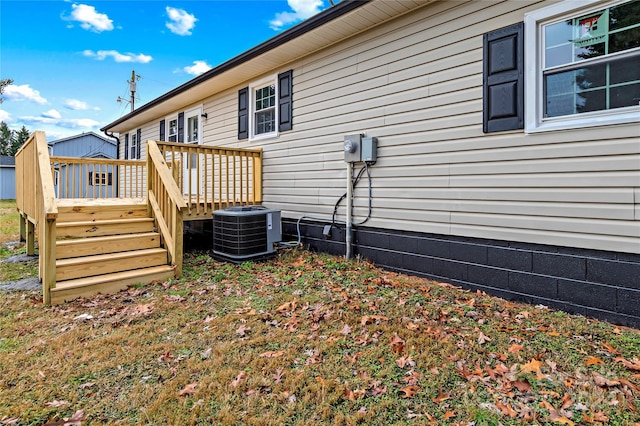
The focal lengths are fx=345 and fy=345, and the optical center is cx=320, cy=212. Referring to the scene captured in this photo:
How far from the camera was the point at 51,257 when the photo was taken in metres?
3.51

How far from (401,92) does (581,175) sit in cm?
226

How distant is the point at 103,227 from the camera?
452cm

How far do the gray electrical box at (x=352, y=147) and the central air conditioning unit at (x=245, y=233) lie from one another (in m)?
1.49

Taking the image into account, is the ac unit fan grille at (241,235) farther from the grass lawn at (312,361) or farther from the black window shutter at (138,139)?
the black window shutter at (138,139)

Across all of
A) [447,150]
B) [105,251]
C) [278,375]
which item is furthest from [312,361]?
[105,251]

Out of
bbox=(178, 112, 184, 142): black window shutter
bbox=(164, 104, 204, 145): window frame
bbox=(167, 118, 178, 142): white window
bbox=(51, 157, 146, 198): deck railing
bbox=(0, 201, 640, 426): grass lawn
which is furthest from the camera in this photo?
bbox=(167, 118, 178, 142): white window

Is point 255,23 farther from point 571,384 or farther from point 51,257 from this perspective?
point 571,384

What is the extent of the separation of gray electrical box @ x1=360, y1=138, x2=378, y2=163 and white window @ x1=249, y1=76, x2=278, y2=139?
2.41 meters

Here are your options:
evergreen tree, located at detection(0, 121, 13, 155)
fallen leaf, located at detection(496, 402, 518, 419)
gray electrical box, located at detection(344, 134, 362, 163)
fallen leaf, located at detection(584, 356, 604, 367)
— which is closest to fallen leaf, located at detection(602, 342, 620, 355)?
fallen leaf, located at detection(584, 356, 604, 367)

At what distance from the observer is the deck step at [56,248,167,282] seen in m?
3.73

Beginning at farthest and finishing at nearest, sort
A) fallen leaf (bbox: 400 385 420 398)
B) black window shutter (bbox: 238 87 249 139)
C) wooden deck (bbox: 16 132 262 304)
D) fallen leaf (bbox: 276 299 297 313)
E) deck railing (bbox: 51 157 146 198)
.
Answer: black window shutter (bbox: 238 87 249 139), deck railing (bbox: 51 157 146 198), wooden deck (bbox: 16 132 262 304), fallen leaf (bbox: 276 299 297 313), fallen leaf (bbox: 400 385 420 398)

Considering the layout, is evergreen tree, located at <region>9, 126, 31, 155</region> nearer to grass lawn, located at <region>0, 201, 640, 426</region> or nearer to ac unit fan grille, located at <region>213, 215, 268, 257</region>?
ac unit fan grille, located at <region>213, 215, 268, 257</region>

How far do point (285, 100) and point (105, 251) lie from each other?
3.79 meters

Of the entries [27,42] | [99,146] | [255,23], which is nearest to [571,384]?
[255,23]
